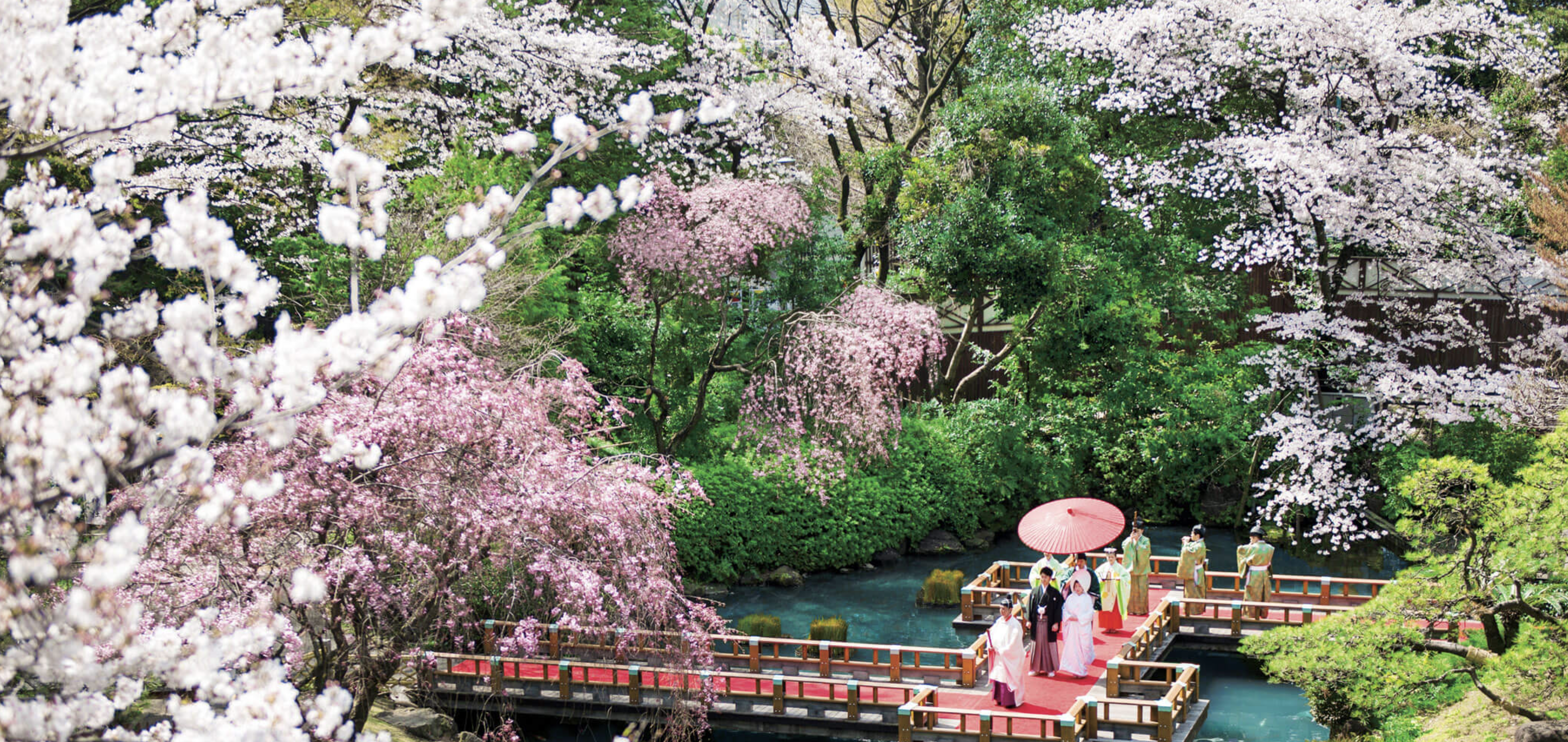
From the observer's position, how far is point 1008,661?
10.4 metres

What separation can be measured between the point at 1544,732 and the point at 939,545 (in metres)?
11.2

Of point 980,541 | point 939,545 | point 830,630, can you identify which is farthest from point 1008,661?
point 980,541

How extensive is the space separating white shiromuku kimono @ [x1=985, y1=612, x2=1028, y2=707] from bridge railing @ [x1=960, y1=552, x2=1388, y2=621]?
8.35 feet

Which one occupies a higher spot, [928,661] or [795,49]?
[795,49]

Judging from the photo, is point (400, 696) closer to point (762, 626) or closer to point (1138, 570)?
point (762, 626)

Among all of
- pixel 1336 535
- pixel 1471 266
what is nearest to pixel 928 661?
pixel 1336 535

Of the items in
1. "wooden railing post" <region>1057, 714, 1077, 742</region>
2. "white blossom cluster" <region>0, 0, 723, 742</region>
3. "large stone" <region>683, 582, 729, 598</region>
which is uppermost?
"white blossom cluster" <region>0, 0, 723, 742</region>

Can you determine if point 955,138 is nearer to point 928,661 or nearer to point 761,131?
point 761,131

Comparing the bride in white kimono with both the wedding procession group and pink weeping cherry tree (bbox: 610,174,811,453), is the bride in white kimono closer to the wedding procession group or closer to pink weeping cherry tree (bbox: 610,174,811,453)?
the wedding procession group

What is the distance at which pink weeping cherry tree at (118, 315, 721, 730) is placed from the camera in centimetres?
689

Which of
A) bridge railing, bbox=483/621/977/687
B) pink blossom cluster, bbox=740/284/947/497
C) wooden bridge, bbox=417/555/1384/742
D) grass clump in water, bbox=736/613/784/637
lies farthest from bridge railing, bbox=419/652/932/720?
pink blossom cluster, bbox=740/284/947/497

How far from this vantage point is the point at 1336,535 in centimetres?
1469

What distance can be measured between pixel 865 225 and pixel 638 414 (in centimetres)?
500

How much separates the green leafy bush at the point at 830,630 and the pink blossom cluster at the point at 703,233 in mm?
4645
